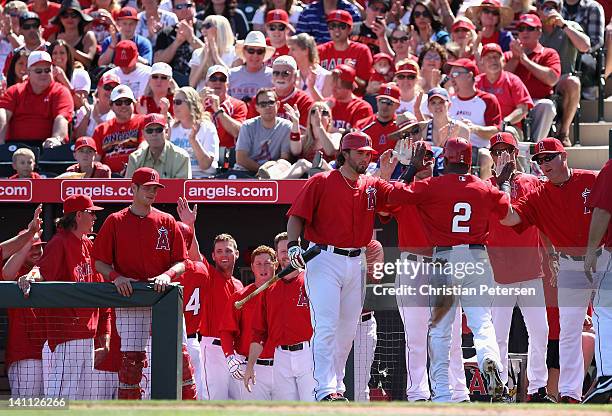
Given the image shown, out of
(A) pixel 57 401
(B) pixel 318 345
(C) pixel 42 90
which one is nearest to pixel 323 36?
(C) pixel 42 90

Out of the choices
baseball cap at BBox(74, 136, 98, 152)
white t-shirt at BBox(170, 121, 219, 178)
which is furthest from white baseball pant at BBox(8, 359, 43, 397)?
white t-shirt at BBox(170, 121, 219, 178)

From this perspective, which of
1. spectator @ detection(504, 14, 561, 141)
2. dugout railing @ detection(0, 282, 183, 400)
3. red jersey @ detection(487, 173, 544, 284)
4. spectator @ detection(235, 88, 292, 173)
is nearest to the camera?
dugout railing @ detection(0, 282, 183, 400)

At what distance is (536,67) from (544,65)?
178mm

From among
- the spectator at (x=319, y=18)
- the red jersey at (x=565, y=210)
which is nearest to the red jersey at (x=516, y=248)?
the red jersey at (x=565, y=210)

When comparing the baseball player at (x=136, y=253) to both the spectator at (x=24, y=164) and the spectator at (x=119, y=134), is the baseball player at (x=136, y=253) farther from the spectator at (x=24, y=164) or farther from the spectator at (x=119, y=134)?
the spectator at (x=119, y=134)

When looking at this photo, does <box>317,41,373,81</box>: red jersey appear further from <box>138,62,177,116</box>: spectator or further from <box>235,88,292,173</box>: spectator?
<box>235,88,292,173</box>: spectator

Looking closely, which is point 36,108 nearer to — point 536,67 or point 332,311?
point 536,67

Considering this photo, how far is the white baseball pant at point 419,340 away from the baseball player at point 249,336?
1262 millimetres

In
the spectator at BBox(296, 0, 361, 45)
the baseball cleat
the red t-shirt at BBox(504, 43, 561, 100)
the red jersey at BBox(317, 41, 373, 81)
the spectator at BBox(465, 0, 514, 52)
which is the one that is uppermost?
the spectator at BBox(296, 0, 361, 45)

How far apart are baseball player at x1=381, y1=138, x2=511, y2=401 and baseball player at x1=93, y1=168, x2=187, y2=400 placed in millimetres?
1517

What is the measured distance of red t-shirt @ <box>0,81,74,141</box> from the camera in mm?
11586

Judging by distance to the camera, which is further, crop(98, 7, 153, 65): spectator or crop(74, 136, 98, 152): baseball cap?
crop(98, 7, 153, 65): spectator

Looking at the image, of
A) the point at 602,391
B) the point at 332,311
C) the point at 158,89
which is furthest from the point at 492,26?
the point at 602,391

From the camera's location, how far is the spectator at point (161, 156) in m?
10.2
